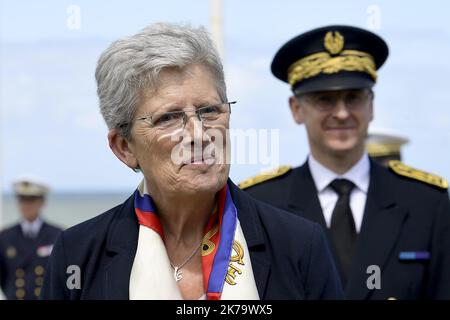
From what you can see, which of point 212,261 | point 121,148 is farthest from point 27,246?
point 212,261

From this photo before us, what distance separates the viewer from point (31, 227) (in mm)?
11664

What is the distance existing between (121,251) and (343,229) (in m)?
1.90

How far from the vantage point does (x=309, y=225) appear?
3.19m

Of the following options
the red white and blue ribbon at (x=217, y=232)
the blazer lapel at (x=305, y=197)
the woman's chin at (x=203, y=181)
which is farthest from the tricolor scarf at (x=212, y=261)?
the blazer lapel at (x=305, y=197)

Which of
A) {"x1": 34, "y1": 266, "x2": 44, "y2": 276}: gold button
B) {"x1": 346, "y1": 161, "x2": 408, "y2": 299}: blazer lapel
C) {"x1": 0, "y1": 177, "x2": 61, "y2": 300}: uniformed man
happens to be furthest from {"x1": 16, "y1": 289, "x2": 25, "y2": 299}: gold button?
{"x1": 346, "y1": 161, "x2": 408, "y2": 299}: blazer lapel

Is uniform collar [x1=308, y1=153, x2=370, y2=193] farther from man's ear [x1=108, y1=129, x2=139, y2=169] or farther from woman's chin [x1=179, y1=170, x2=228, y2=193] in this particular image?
woman's chin [x1=179, y1=170, x2=228, y2=193]

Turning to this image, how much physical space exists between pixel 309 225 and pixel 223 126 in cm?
44

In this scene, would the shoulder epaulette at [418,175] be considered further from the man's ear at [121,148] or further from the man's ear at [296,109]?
the man's ear at [121,148]

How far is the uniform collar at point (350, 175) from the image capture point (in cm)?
496

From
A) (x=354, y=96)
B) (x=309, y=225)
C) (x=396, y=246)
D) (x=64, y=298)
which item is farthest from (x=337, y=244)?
(x=64, y=298)

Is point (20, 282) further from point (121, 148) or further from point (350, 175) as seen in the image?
point (121, 148)

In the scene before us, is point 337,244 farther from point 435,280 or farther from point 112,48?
point 112,48

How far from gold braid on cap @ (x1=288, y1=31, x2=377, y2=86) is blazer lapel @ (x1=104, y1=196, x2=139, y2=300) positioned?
6.85 feet

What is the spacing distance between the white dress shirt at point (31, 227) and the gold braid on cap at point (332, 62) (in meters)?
6.91
